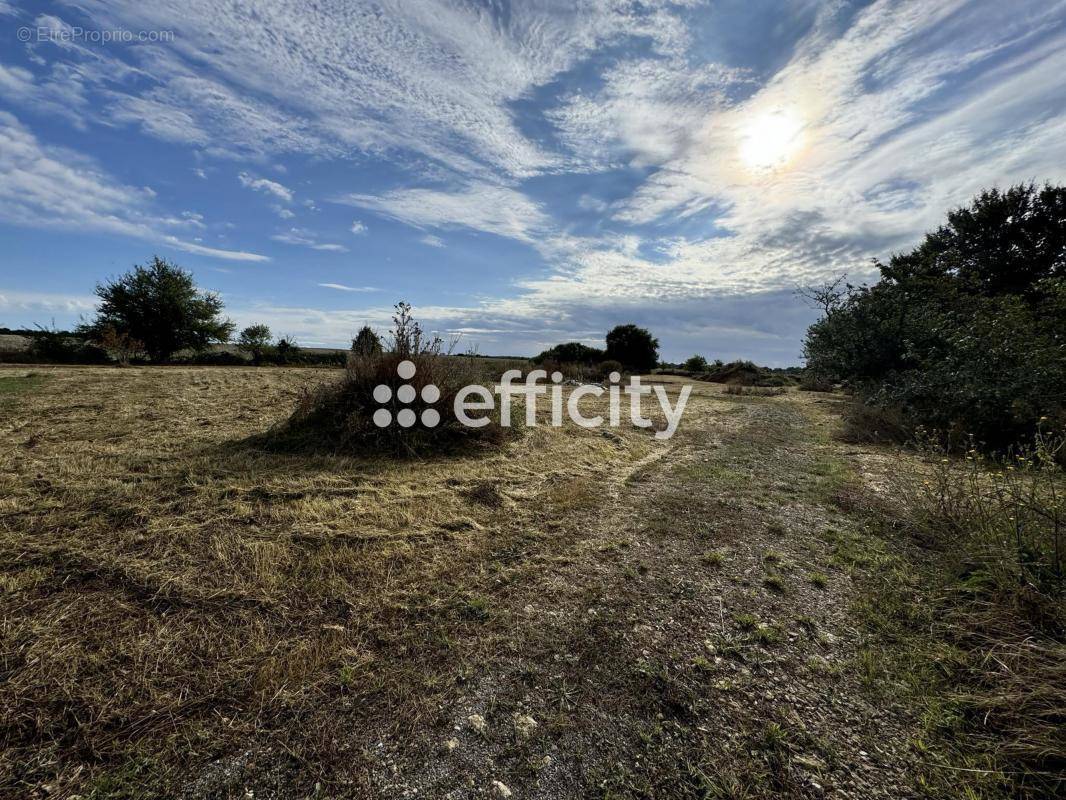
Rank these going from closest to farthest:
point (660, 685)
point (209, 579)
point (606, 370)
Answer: point (660, 685) < point (209, 579) < point (606, 370)

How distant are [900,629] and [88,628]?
4.45 meters

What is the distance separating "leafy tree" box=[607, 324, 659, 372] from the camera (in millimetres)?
24158

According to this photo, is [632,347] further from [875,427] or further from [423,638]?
[423,638]

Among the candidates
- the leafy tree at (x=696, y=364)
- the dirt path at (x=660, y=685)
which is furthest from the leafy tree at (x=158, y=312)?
the leafy tree at (x=696, y=364)

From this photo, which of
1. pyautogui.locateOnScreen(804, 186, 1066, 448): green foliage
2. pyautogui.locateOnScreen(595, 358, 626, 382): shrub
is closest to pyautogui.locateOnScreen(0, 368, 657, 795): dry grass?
pyautogui.locateOnScreen(804, 186, 1066, 448): green foliage

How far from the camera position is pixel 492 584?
9.30ft

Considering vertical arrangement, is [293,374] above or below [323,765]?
above

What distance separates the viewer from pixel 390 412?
570cm

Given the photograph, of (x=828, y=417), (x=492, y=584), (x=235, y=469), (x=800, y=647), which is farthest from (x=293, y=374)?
(x=828, y=417)

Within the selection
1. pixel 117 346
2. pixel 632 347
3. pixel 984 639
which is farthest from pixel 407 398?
pixel 632 347

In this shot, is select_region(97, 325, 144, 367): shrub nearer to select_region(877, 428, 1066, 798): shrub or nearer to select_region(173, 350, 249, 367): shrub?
select_region(173, 350, 249, 367): shrub

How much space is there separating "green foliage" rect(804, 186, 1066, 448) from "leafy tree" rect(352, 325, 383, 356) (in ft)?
26.7

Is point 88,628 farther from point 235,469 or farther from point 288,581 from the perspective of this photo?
point 235,469

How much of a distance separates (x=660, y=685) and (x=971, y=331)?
342 inches
